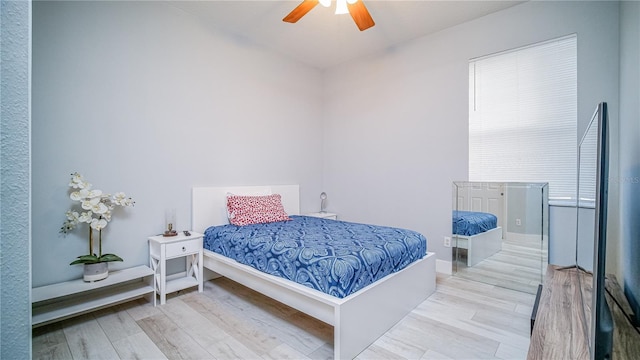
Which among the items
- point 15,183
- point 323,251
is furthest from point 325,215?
point 15,183

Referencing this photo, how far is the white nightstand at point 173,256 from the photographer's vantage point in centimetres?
256

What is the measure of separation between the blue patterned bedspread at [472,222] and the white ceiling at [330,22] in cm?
214

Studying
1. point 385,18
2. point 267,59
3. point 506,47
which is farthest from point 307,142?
point 506,47

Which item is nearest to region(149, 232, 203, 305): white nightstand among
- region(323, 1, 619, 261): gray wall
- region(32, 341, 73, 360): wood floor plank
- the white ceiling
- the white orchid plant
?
the white orchid plant

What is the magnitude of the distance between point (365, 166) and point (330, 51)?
1.67 meters

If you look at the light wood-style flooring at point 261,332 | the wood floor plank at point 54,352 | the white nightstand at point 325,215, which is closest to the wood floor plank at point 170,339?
the light wood-style flooring at point 261,332

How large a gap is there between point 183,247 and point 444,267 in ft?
9.40

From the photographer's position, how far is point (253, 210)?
327 cm

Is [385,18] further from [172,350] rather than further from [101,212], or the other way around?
[172,350]

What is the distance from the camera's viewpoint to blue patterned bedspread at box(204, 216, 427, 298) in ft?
6.04

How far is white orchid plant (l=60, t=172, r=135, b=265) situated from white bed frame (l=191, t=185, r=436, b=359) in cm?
84

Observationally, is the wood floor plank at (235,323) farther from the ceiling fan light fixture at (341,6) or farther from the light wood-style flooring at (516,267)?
the ceiling fan light fixture at (341,6)

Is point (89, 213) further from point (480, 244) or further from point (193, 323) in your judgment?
point (480, 244)

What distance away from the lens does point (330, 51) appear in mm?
3959
